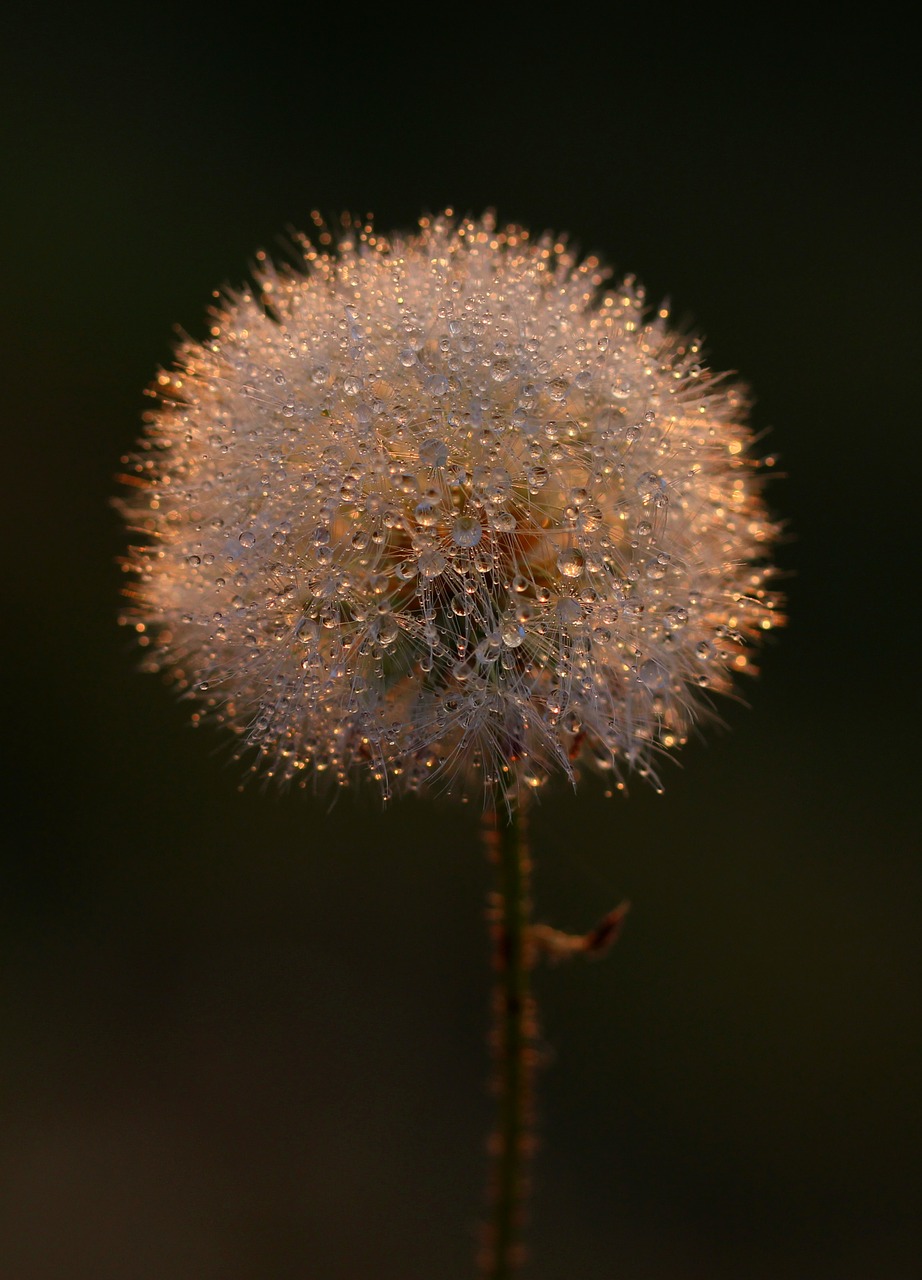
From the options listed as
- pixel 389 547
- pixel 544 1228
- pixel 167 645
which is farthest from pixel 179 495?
pixel 544 1228

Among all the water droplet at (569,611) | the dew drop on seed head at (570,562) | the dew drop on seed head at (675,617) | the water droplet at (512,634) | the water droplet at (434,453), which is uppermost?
the water droplet at (434,453)

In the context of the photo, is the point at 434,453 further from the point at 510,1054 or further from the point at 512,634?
the point at 510,1054

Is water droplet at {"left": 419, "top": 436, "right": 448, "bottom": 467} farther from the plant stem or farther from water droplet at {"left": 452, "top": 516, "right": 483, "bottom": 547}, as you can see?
the plant stem

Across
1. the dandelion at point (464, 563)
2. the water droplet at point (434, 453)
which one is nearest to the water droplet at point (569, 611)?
the dandelion at point (464, 563)

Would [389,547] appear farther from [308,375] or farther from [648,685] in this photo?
[648,685]

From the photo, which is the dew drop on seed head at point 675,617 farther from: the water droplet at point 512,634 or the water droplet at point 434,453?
the water droplet at point 434,453

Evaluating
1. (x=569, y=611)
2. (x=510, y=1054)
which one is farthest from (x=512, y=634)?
(x=510, y=1054)

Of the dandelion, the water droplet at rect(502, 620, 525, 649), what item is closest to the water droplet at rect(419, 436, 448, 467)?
the dandelion

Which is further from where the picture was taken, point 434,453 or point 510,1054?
point 510,1054
